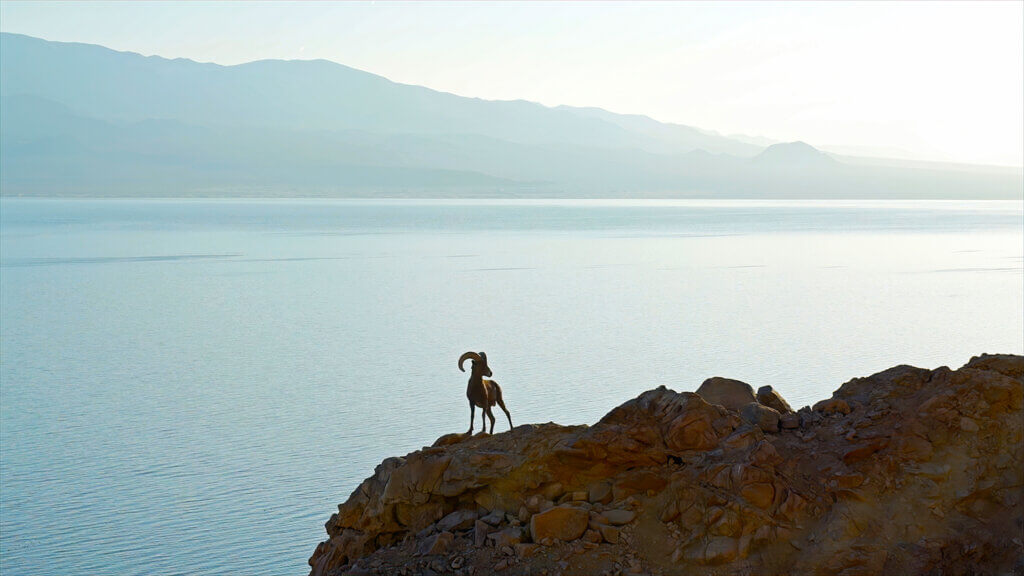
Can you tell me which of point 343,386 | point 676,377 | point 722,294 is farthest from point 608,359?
point 722,294

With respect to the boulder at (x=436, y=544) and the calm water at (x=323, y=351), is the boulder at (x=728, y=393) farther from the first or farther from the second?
the calm water at (x=323, y=351)

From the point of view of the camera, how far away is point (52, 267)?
78.3 metres

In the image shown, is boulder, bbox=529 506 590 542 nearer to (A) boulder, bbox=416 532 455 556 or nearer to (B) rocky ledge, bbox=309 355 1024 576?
(B) rocky ledge, bbox=309 355 1024 576

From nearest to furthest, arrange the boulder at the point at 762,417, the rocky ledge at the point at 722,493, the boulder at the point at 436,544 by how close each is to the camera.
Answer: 1. the rocky ledge at the point at 722,493
2. the boulder at the point at 436,544
3. the boulder at the point at 762,417

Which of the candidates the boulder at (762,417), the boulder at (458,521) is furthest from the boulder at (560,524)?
the boulder at (762,417)

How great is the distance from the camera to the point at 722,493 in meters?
11.9

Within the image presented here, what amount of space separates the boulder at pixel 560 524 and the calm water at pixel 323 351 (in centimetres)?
782

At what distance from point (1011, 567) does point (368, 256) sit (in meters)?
81.1

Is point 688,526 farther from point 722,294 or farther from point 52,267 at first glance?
point 52,267

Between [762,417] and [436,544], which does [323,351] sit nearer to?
[762,417]

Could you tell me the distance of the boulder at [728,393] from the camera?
14.3 metres

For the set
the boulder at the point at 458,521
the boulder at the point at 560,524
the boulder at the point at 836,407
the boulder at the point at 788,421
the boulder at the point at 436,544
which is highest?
the boulder at the point at 836,407

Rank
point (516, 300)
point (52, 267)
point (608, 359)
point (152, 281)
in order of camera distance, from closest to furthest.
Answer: point (608, 359) < point (516, 300) < point (152, 281) < point (52, 267)

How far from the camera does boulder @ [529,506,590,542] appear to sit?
1156 cm
